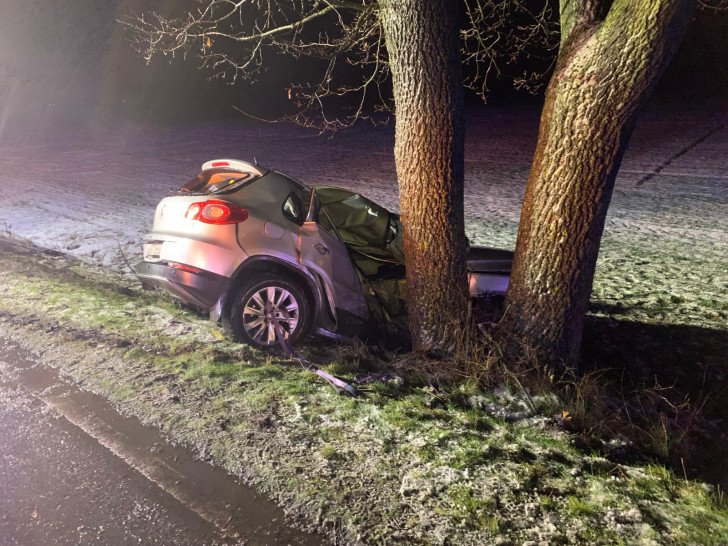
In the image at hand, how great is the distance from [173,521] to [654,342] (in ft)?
15.4

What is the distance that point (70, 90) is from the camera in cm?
2739

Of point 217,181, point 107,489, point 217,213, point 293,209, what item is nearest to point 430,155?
point 293,209

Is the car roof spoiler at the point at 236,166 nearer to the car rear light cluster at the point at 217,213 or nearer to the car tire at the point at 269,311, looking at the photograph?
the car rear light cluster at the point at 217,213

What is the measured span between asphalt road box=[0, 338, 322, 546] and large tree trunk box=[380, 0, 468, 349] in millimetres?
2304

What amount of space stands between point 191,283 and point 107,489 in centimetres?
201

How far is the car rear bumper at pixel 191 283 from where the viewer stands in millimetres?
4949

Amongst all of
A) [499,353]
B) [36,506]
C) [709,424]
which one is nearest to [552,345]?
[499,353]

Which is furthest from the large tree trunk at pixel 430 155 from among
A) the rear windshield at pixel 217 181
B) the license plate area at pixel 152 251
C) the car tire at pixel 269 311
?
the license plate area at pixel 152 251

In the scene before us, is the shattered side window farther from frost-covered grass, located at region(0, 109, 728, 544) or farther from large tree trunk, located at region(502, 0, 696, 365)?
large tree trunk, located at region(502, 0, 696, 365)

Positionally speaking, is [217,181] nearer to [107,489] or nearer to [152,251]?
[152,251]

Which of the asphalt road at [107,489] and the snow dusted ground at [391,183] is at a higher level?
the snow dusted ground at [391,183]

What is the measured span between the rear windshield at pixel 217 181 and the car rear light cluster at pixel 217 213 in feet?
0.80

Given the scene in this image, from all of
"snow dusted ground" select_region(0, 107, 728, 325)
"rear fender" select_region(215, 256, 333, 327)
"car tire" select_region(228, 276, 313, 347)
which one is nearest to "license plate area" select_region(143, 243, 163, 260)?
"rear fender" select_region(215, 256, 333, 327)

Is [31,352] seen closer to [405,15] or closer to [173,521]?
[173,521]
